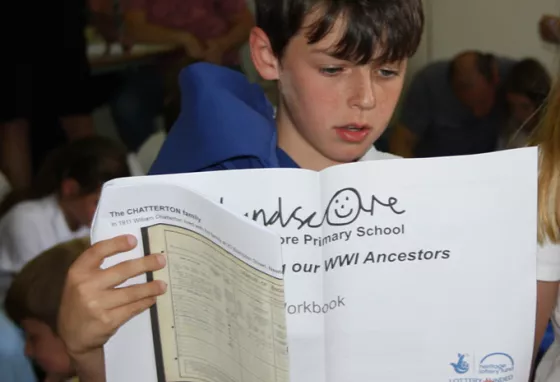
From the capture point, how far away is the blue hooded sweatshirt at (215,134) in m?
0.72

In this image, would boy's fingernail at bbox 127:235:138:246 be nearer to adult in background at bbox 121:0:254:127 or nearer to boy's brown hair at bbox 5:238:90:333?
boy's brown hair at bbox 5:238:90:333

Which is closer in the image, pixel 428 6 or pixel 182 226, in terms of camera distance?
pixel 182 226

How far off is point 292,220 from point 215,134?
19 centimetres

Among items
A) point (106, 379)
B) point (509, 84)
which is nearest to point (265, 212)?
point (106, 379)

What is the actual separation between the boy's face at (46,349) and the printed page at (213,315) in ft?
2.87

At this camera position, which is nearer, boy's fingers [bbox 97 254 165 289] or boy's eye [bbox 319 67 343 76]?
boy's fingers [bbox 97 254 165 289]

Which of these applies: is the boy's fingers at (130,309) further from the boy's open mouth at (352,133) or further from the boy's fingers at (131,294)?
the boy's open mouth at (352,133)

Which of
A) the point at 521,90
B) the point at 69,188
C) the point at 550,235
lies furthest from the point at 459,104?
Result: the point at 550,235

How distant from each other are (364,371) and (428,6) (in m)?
1.48

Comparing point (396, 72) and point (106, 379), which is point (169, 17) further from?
point (106, 379)

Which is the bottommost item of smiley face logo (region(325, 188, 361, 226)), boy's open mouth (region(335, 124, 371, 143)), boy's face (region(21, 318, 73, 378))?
boy's face (region(21, 318, 73, 378))

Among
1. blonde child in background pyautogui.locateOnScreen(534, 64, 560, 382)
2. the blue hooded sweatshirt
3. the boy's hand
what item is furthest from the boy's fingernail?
blonde child in background pyautogui.locateOnScreen(534, 64, 560, 382)

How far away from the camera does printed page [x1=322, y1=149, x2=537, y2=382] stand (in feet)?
1.87

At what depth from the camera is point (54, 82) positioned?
192cm
